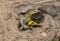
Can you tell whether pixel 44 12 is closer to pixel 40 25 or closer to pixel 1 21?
pixel 40 25

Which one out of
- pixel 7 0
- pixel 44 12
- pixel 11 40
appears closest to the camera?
pixel 11 40

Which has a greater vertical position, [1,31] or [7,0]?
[7,0]

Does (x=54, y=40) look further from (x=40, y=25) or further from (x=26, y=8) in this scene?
(x=26, y=8)

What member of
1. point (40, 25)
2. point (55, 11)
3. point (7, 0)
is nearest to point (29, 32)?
point (40, 25)

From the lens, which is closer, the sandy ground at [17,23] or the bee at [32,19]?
the sandy ground at [17,23]

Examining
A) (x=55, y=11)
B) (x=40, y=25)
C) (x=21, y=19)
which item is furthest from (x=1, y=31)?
(x=55, y=11)

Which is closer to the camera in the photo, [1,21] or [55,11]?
[1,21]

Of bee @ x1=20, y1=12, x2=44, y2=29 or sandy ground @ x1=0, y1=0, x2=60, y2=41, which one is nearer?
sandy ground @ x1=0, y1=0, x2=60, y2=41

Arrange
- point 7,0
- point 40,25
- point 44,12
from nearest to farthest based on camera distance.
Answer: point 40,25 < point 44,12 < point 7,0
